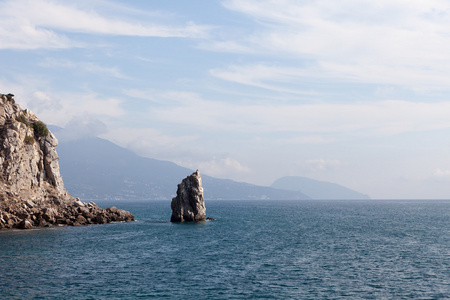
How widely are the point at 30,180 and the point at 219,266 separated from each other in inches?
2903

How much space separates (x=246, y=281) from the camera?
173 ft

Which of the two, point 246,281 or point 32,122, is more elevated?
point 32,122

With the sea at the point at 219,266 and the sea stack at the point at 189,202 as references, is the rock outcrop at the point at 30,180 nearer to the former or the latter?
the sea at the point at 219,266

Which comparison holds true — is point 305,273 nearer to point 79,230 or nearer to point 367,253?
point 367,253

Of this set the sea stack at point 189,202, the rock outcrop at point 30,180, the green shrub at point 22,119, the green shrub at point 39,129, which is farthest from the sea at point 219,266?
the green shrub at point 22,119

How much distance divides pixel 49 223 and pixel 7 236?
22288 mm

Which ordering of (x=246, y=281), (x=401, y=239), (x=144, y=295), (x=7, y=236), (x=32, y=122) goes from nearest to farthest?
(x=144, y=295)
(x=246, y=281)
(x=7, y=236)
(x=401, y=239)
(x=32, y=122)

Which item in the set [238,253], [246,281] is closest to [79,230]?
[238,253]

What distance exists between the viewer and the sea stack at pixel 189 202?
130250 millimetres

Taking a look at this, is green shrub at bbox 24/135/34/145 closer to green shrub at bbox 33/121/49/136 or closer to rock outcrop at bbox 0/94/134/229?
rock outcrop at bbox 0/94/134/229

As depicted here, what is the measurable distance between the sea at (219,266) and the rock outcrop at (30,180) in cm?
959

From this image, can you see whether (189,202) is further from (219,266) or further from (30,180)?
(219,266)

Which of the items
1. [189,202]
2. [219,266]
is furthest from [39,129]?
[219,266]

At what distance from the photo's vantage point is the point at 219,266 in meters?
62.3
